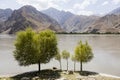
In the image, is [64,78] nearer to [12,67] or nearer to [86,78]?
[86,78]

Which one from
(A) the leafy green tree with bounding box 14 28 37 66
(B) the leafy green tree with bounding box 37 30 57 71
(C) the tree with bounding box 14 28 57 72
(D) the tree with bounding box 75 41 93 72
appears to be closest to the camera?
→ (A) the leafy green tree with bounding box 14 28 37 66

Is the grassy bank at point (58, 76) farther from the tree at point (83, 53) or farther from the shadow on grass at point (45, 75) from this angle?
the tree at point (83, 53)

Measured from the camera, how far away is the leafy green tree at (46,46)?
2859 inches

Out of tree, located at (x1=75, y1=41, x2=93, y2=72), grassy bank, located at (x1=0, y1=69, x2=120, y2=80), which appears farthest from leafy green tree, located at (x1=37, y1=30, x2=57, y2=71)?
tree, located at (x1=75, y1=41, x2=93, y2=72)

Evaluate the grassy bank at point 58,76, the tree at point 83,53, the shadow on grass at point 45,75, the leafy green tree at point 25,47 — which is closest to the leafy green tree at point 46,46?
the leafy green tree at point 25,47

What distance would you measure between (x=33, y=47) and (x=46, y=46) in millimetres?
4167

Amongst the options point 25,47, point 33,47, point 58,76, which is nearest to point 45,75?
point 58,76

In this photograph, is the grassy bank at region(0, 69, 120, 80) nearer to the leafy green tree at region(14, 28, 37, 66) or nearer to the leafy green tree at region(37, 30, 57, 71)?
the leafy green tree at region(14, 28, 37, 66)

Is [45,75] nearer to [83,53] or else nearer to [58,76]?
[58,76]

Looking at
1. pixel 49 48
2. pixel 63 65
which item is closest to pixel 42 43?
pixel 49 48

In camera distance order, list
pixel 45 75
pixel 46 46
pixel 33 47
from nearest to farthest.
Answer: pixel 45 75 < pixel 33 47 < pixel 46 46

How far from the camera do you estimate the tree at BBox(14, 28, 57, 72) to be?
6994 centimetres

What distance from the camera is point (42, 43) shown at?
72.7m

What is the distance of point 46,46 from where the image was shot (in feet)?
240
